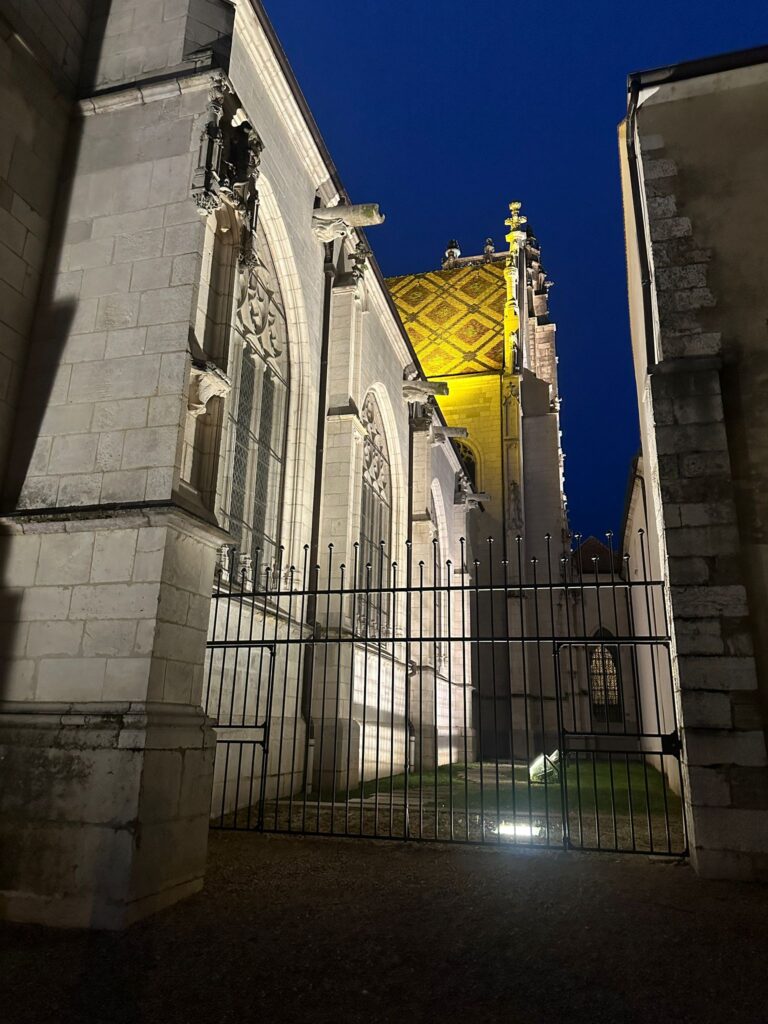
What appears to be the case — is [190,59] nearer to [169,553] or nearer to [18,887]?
[169,553]

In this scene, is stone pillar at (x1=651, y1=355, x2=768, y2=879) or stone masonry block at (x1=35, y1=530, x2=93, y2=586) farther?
stone pillar at (x1=651, y1=355, x2=768, y2=879)

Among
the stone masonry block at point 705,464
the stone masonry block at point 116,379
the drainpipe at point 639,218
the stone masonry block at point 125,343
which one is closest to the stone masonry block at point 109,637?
the stone masonry block at point 116,379

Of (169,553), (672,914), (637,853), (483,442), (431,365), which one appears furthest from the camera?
(431,365)

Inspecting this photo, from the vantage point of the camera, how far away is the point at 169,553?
13.6 ft

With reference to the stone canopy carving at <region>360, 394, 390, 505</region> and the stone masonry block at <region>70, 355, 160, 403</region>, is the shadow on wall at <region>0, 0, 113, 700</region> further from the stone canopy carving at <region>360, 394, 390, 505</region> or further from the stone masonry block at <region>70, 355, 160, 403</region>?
the stone canopy carving at <region>360, 394, 390, 505</region>

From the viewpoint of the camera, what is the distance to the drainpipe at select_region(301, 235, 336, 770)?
846 centimetres

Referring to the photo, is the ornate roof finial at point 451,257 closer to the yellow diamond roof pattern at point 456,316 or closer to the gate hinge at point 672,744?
the yellow diamond roof pattern at point 456,316

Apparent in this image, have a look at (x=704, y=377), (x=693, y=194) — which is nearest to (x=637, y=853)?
(x=704, y=377)

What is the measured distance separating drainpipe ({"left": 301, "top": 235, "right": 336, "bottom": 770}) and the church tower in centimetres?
1041

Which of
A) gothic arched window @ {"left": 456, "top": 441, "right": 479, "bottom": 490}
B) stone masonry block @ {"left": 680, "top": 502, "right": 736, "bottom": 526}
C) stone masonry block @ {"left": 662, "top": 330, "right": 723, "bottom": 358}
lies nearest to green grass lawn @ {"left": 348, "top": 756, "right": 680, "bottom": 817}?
stone masonry block @ {"left": 680, "top": 502, "right": 736, "bottom": 526}

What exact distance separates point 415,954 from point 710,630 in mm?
2952

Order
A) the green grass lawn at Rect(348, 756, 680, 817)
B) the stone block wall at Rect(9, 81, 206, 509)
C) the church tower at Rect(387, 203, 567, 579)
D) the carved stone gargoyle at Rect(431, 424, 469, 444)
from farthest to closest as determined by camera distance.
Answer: the church tower at Rect(387, 203, 567, 579) < the carved stone gargoyle at Rect(431, 424, 469, 444) < the green grass lawn at Rect(348, 756, 680, 817) < the stone block wall at Rect(9, 81, 206, 509)

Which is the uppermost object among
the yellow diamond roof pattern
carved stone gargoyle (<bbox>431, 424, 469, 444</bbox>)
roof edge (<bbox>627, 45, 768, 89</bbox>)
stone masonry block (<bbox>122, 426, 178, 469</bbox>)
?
the yellow diamond roof pattern

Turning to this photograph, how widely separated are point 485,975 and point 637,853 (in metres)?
2.58
